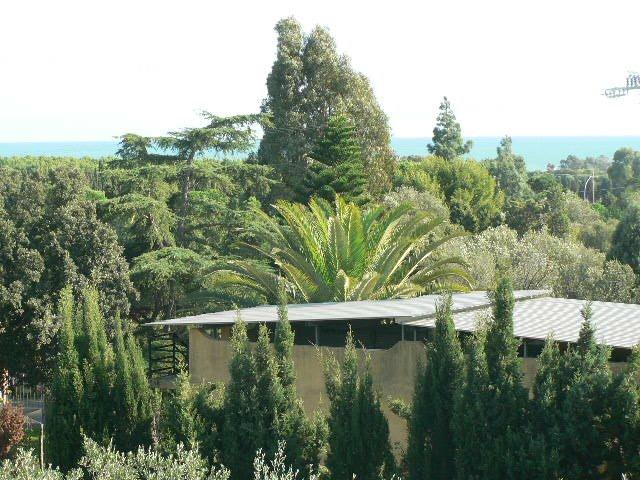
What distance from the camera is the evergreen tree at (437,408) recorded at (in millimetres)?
13625

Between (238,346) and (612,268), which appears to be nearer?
(238,346)

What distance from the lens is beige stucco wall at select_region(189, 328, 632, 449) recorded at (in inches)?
637

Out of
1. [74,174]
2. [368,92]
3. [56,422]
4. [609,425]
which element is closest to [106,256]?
[74,174]

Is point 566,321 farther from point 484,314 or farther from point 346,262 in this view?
point 346,262

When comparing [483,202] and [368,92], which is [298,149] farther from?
[483,202]

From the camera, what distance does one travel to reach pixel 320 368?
17.4 meters

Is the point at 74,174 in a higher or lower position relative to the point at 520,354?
higher

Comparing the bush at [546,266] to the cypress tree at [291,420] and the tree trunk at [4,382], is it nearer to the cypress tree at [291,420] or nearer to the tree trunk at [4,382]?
the tree trunk at [4,382]

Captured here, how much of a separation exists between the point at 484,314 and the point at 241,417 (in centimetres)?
399

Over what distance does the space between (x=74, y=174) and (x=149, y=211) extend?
2306mm

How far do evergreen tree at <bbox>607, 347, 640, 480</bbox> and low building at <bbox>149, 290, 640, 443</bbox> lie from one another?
1630mm

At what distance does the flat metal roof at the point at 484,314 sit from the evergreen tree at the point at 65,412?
198cm

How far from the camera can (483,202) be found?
52.2 metres

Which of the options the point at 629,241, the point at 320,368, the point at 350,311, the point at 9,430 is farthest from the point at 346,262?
the point at 629,241
